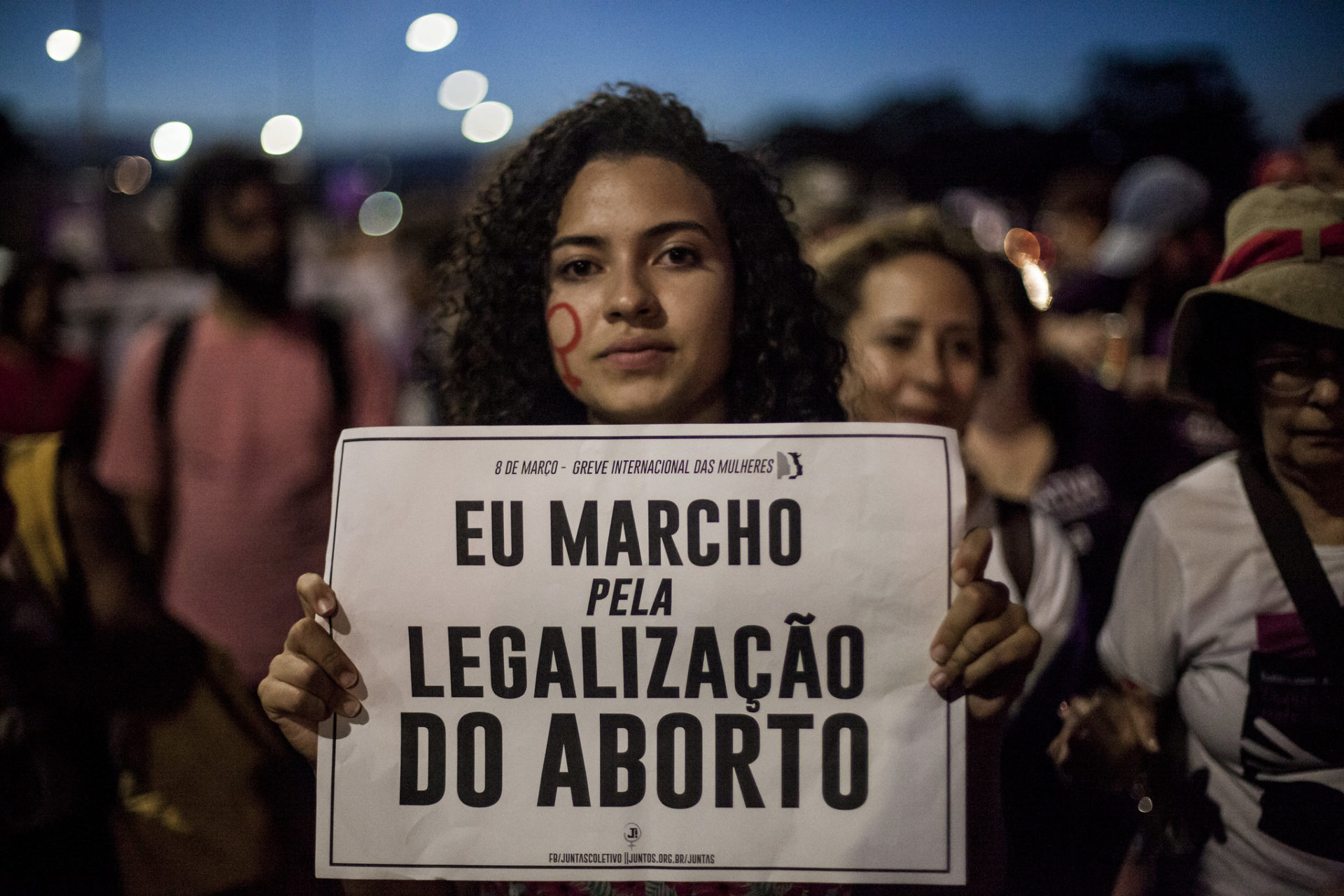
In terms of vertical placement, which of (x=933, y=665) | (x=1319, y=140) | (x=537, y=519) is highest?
(x=1319, y=140)

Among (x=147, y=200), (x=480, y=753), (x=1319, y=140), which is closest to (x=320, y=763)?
(x=480, y=753)

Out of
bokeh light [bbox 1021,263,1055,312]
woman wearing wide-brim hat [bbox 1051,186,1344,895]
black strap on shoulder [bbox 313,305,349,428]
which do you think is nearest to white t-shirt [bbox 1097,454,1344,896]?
woman wearing wide-brim hat [bbox 1051,186,1344,895]

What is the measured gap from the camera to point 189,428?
327 cm

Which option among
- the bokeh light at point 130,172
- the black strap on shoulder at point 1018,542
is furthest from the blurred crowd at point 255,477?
the bokeh light at point 130,172

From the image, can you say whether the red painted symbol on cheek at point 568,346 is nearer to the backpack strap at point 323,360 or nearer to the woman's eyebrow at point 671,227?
the woman's eyebrow at point 671,227

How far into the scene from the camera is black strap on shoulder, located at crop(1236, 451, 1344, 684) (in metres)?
1.64

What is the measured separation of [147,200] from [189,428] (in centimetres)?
1441

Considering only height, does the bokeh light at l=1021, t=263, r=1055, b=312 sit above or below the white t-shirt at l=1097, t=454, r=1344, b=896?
above

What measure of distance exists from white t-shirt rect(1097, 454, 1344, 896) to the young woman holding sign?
1.69 feet

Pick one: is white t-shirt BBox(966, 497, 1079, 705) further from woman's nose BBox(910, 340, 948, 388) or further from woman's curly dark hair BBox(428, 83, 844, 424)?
woman's curly dark hair BBox(428, 83, 844, 424)

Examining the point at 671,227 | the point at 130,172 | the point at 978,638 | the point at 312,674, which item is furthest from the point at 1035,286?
the point at 130,172

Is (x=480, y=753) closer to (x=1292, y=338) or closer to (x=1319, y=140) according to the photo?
(x=1292, y=338)

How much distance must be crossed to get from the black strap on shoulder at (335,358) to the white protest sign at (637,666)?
6.45 feet

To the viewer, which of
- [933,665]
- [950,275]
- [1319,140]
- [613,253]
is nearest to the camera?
[933,665]
